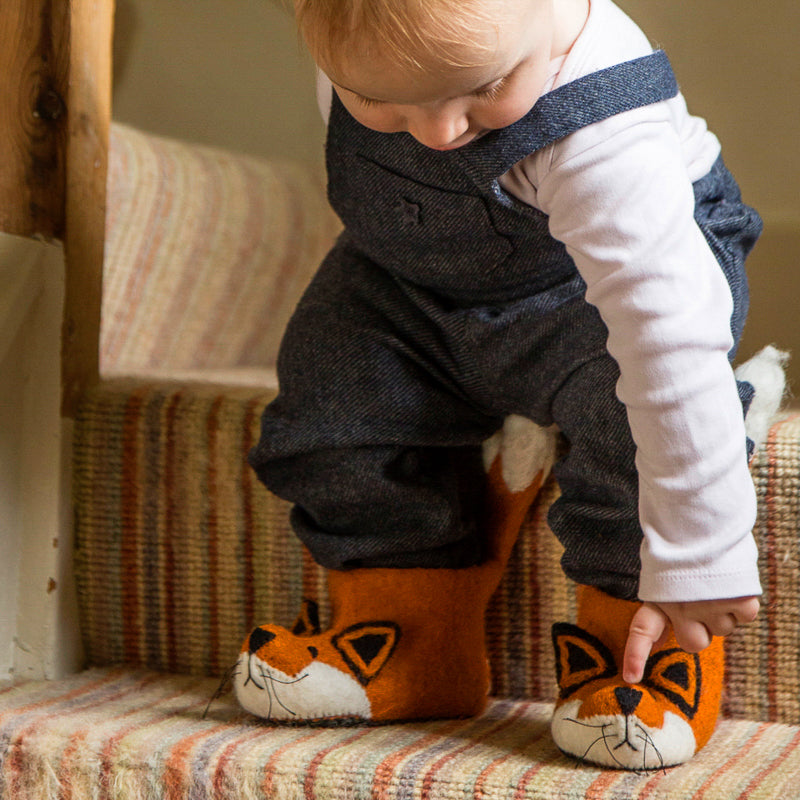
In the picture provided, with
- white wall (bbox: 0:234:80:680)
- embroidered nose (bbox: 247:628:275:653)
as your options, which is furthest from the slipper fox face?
white wall (bbox: 0:234:80:680)

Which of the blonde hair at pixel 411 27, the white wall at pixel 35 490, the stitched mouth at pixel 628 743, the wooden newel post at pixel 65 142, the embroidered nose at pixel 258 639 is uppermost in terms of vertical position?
the wooden newel post at pixel 65 142

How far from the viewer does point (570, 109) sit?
0.60m

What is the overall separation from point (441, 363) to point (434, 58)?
28 centimetres

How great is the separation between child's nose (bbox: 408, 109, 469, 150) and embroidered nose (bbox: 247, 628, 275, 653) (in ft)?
1.19

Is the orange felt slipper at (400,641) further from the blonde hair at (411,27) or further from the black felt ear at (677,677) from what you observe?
the blonde hair at (411,27)

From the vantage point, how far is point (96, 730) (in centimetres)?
70

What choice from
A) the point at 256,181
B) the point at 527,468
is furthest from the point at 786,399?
the point at 256,181

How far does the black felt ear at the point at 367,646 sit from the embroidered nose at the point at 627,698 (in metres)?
0.18

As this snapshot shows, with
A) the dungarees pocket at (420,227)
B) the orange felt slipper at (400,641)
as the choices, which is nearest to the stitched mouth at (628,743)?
the orange felt slipper at (400,641)

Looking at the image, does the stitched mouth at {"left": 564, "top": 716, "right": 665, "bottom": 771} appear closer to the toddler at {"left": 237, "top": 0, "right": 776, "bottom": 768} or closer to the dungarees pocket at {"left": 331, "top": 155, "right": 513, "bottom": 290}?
the toddler at {"left": 237, "top": 0, "right": 776, "bottom": 768}

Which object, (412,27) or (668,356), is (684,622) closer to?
(668,356)

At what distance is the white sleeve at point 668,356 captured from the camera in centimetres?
58

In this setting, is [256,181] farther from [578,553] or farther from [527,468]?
[578,553]

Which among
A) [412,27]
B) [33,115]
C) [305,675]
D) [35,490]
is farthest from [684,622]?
[33,115]
